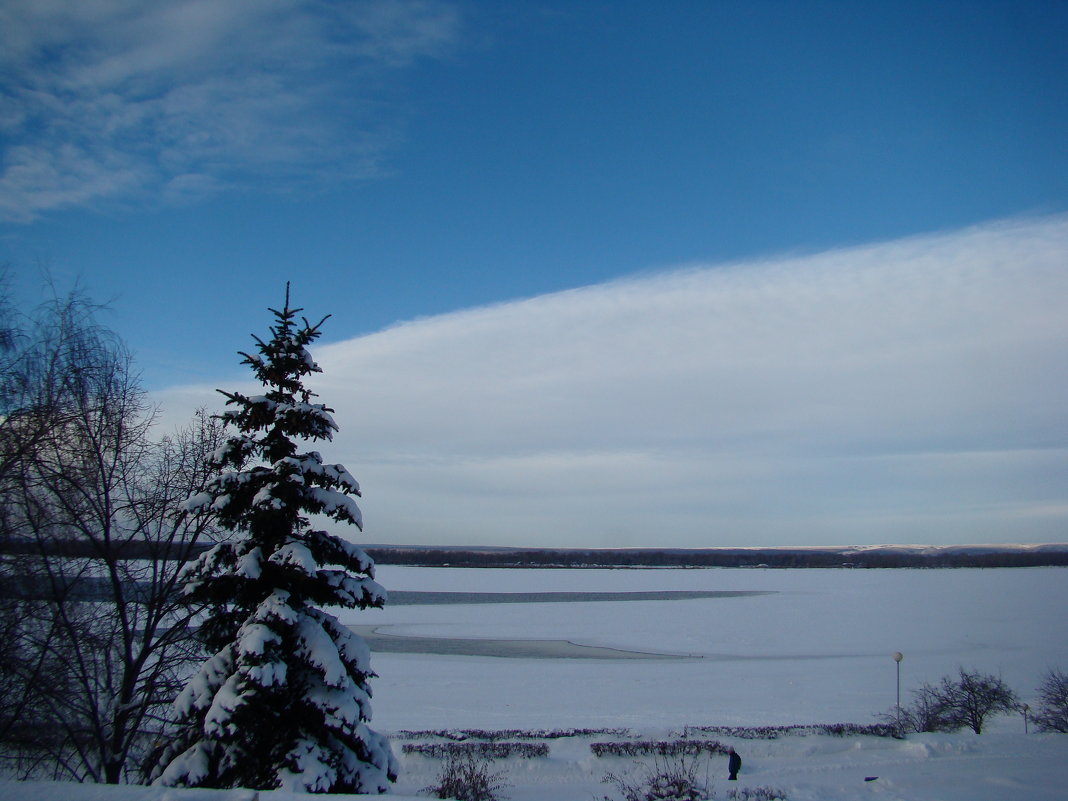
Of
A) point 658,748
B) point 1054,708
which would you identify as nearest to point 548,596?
point 1054,708

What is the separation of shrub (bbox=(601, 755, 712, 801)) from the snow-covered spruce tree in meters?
6.79

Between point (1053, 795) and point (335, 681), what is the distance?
36.1 feet

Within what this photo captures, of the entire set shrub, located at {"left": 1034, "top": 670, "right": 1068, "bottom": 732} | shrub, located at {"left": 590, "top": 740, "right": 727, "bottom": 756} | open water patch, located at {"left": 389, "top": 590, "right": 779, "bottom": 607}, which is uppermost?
shrub, located at {"left": 1034, "top": 670, "right": 1068, "bottom": 732}

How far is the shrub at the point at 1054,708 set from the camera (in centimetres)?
2171

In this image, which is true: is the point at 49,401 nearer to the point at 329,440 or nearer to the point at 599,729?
the point at 329,440

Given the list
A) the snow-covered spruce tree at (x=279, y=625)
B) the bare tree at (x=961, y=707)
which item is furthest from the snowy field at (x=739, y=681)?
the snow-covered spruce tree at (x=279, y=625)

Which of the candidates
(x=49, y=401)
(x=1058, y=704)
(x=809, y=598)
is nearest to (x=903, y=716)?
(x=1058, y=704)

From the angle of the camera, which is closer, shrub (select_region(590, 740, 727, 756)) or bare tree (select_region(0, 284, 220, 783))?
bare tree (select_region(0, 284, 220, 783))

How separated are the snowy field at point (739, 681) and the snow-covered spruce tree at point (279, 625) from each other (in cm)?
517

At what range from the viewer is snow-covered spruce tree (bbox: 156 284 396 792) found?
887 cm

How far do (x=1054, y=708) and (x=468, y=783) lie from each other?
18882 millimetres

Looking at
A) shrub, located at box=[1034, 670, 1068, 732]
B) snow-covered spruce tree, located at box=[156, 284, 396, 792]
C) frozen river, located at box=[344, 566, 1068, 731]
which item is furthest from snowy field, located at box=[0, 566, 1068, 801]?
snow-covered spruce tree, located at box=[156, 284, 396, 792]

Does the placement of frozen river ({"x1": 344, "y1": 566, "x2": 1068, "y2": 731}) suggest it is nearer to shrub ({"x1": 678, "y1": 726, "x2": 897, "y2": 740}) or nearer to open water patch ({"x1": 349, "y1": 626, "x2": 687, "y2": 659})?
open water patch ({"x1": 349, "y1": 626, "x2": 687, "y2": 659})

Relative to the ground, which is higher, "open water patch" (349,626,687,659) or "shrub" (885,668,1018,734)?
"shrub" (885,668,1018,734)
